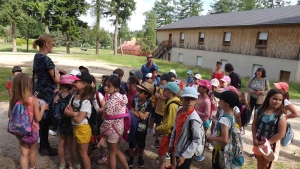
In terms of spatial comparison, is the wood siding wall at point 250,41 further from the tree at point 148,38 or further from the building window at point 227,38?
the tree at point 148,38

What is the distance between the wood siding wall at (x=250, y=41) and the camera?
1828 centimetres

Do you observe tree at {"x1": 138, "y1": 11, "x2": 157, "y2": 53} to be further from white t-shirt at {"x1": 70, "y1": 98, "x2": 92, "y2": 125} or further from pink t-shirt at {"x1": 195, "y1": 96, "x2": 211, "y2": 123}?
white t-shirt at {"x1": 70, "y1": 98, "x2": 92, "y2": 125}

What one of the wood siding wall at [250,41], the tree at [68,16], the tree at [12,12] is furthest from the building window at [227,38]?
the tree at [12,12]

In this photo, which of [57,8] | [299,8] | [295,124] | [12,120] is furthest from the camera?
[57,8]

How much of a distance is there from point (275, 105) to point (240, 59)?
2164 centimetres

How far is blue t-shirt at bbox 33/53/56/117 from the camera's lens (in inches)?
142

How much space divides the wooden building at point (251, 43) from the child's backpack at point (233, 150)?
1831 centimetres

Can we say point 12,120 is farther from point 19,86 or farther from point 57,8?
point 57,8

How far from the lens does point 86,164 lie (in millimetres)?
3191

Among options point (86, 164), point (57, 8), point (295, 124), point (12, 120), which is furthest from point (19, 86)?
point (57, 8)

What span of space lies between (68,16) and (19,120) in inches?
1546

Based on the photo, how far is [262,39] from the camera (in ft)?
68.8

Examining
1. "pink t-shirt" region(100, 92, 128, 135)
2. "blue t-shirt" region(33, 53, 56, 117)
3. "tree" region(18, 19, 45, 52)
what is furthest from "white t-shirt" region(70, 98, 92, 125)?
"tree" region(18, 19, 45, 52)

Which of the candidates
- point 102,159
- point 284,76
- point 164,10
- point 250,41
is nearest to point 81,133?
point 102,159
